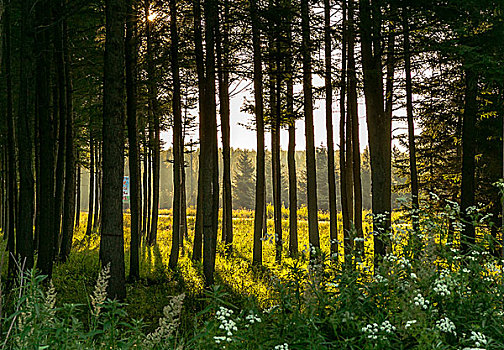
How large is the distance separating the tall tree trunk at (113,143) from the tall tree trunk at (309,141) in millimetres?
6595

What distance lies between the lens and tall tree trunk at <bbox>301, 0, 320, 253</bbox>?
48.0 ft

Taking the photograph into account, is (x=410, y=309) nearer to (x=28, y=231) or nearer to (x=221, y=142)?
(x=28, y=231)

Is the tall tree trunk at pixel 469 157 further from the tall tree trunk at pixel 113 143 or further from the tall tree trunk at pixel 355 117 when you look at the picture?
the tall tree trunk at pixel 113 143

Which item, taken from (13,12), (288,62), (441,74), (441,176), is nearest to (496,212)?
(441,176)

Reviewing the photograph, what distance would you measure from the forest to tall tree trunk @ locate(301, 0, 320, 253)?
0.07m

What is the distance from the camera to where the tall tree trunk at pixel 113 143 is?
30.3 feet

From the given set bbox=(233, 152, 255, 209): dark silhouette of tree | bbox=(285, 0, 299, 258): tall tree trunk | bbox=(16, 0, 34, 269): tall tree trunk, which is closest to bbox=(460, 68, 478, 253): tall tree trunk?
bbox=(285, 0, 299, 258): tall tree trunk

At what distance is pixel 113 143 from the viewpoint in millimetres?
9242

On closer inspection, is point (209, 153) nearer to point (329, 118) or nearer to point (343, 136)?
point (329, 118)

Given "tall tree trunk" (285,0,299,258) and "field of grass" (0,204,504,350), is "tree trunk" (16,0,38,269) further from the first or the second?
"tall tree trunk" (285,0,299,258)

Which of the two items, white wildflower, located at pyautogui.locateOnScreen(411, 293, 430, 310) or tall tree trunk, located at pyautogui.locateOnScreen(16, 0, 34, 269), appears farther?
tall tree trunk, located at pyautogui.locateOnScreen(16, 0, 34, 269)

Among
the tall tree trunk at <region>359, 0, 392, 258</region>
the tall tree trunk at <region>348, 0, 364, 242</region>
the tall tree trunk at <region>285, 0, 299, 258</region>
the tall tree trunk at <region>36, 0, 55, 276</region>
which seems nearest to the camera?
the tall tree trunk at <region>36, 0, 55, 276</region>

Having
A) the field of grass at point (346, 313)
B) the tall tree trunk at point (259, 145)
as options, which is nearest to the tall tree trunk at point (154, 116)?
the tall tree trunk at point (259, 145)

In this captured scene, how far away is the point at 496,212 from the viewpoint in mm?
14945
